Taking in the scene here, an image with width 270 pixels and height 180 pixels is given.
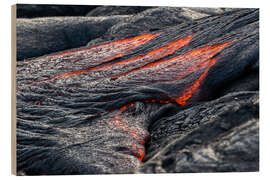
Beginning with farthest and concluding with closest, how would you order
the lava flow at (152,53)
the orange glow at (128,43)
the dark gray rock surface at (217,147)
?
the orange glow at (128,43)
the lava flow at (152,53)
the dark gray rock surface at (217,147)

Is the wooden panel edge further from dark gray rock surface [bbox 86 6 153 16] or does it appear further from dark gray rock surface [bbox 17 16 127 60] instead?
dark gray rock surface [bbox 86 6 153 16]

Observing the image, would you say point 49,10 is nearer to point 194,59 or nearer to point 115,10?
point 115,10

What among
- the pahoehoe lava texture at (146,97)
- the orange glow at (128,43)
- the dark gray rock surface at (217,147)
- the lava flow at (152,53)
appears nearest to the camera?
the dark gray rock surface at (217,147)

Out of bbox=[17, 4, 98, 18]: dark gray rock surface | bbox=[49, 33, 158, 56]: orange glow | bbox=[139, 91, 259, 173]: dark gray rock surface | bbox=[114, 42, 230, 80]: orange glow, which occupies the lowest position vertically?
bbox=[139, 91, 259, 173]: dark gray rock surface

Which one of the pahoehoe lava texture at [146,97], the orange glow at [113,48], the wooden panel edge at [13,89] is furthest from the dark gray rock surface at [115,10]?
the wooden panel edge at [13,89]

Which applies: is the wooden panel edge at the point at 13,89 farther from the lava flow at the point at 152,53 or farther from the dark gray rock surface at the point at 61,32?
the lava flow at the point at 152,53

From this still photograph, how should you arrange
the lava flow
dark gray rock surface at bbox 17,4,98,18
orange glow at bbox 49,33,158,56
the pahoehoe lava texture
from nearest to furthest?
the pahoehoe lava texture → dark gray rock surface at bbox 17,4,98,18 → the lava flow → orange glow at bbox 49,33,158,56

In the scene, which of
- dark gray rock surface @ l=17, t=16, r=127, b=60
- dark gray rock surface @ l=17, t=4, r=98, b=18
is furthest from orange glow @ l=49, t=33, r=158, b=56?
dark gray rock surface @ l=17, t=4, r=98, b=18

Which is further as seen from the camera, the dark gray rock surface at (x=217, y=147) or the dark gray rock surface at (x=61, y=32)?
the dark gray rock surface at (x=61, y=32)

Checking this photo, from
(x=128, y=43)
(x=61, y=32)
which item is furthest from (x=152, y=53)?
(x=61, y=32)
